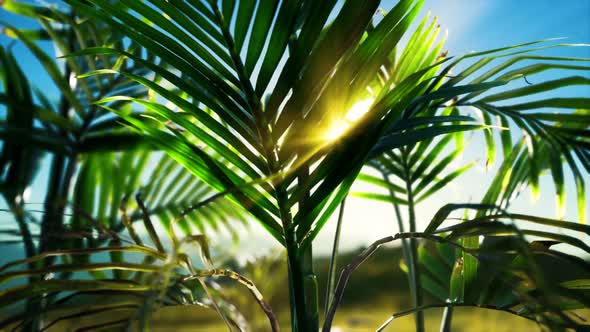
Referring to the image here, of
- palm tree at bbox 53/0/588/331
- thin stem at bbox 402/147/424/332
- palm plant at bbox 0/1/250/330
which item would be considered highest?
palm plant at bbox 0/1/250/330

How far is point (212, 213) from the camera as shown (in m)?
1.33

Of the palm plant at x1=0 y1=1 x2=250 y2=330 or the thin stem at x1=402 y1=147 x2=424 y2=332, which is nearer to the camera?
the thin stem at x1=402 y1=147 x2=424 y2=332

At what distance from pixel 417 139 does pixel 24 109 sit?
96cm

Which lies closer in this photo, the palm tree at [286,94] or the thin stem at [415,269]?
the palm tree at [286,94]

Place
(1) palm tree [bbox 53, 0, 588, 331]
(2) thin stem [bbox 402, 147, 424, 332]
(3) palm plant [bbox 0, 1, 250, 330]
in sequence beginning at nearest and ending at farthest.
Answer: (1) palm tree [bbox 53, 0, 588, 331] → (2) thin stem [bbox 402, 147, 424, 332] → (3) palm plant [bbox 0, 1, 250, 330]

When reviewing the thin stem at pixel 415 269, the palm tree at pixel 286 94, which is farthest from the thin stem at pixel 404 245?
the palm tree at pixel 286 94

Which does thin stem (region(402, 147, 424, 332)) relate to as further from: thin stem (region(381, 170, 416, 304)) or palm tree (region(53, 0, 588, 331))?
palm tree (region(53, 0, 588, 331))

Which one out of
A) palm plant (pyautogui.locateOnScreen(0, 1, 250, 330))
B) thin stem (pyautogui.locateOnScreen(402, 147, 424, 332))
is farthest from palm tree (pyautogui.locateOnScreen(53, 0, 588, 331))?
palm plant (pyautogui.locateOnScreen(0, 1, 250, 330))

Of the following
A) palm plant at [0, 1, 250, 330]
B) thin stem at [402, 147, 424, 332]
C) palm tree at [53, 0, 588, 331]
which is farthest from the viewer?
palm plant at [0, 1, 250, 330]

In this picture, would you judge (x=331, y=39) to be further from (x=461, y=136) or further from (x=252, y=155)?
(x=461, y=136)

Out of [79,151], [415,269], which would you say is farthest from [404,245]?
[79,151]

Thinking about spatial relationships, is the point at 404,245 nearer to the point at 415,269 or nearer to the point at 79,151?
the point at 415,269

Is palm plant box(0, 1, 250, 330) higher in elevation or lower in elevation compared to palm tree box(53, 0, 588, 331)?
higher

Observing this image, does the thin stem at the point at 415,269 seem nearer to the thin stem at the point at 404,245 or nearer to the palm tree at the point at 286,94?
the thin stem at the point at 404,245
